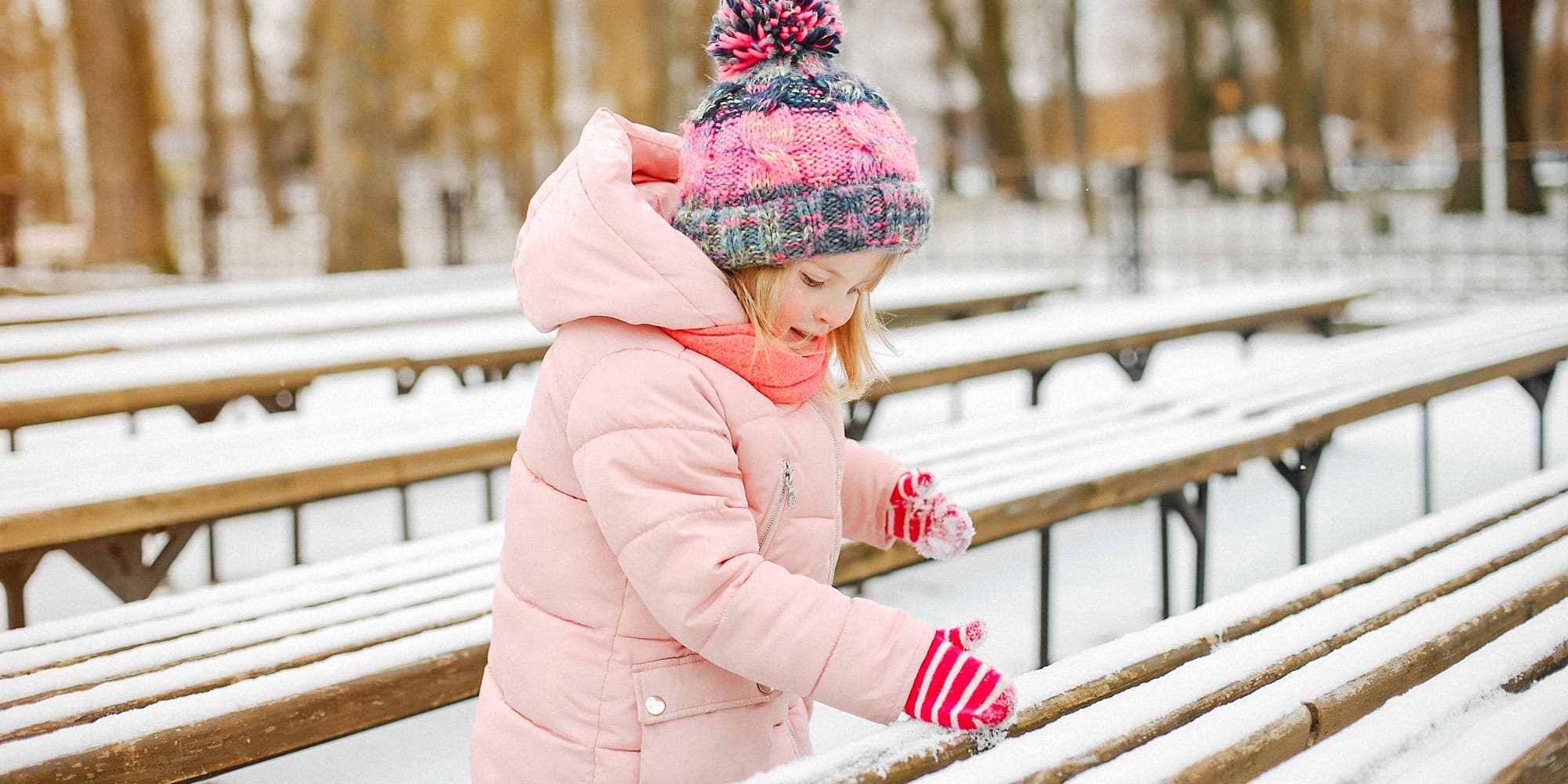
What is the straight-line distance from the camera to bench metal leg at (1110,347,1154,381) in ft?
17.4

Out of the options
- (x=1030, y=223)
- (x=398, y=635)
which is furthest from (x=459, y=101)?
(x=398, y=635)

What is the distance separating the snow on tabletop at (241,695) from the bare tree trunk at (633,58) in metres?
13.8

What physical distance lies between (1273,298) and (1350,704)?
446 centimetres

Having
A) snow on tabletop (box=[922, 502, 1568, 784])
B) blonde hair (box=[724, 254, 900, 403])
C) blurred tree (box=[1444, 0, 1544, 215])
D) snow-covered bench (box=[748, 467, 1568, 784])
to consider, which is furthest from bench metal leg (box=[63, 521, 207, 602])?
blurred tree (box=[1444, 0, 1544, 215])

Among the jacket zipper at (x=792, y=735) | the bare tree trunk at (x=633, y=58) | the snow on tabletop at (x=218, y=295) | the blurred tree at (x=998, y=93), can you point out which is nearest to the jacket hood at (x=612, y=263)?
the jacket zipper at (x=792, y=735)

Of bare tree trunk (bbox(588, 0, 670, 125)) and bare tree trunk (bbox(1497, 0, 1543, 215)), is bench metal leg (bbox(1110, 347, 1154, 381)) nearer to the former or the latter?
bare tree trunk (bbox(588, 0, 670, 125))

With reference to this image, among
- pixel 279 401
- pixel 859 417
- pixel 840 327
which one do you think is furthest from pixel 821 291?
pixel 279 401

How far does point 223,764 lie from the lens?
176 centimetres

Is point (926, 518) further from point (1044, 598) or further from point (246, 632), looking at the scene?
point (1044, 598)

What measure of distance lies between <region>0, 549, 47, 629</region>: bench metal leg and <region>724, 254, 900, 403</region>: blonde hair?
166cm

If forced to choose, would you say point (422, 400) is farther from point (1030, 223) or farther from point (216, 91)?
point (216, 91)

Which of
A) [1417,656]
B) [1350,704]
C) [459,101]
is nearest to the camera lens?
[1350,704]

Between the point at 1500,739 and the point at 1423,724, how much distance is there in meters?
0.09

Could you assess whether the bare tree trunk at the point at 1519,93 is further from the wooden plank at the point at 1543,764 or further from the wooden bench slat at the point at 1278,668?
the wooden plank at the point at 1543,764
